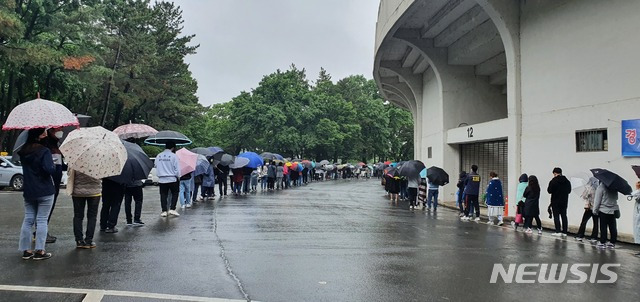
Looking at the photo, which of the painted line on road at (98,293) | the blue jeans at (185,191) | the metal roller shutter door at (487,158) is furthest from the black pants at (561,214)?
the blue jeans at (185,191)

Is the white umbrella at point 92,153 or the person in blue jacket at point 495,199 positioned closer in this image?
the white umbrella at point 92,153

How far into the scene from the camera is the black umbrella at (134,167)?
960 centimetres

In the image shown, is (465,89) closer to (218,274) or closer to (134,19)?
(218,274)

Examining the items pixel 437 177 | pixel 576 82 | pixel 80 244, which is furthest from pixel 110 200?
pixel 576 82

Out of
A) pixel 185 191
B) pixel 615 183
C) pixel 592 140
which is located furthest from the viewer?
pixel 185 191

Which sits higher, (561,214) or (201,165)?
(201,165)

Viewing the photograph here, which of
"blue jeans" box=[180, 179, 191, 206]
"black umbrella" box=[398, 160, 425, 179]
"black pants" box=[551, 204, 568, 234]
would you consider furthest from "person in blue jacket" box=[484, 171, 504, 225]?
"blue jeans" box=[180, 179, 191, 206]

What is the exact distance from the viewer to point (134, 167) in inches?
387

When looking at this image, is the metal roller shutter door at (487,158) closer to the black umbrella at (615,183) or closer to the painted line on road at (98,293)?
the black umbrella at (615,183)

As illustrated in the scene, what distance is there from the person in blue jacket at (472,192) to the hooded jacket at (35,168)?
36.8 feet

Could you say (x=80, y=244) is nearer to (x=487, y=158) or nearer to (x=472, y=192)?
(x=472, y=192)

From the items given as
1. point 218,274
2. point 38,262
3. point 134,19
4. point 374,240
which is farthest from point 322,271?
point 134,19

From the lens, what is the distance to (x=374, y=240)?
9.63 m

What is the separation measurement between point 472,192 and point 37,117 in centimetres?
1170
